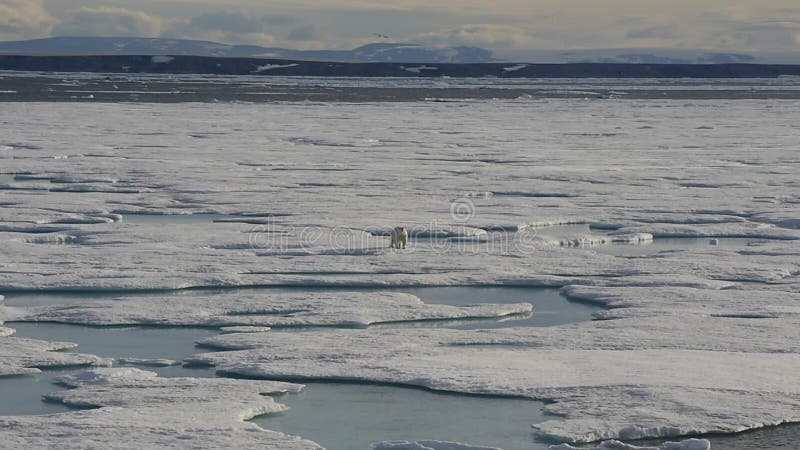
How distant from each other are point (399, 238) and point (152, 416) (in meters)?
4.70

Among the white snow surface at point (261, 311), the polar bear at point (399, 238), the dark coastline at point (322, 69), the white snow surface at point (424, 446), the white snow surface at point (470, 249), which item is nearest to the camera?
the white snow surface at point (424, 446)

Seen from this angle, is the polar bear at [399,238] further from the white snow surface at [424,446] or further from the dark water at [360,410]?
the white snow surface at [424,446]

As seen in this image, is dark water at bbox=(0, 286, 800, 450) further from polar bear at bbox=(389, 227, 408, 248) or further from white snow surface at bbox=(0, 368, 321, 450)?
polar bear at bbox=(389, 227, 408, 248)

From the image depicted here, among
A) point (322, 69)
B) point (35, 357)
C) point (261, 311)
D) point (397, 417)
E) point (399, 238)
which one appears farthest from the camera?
point (322, 69)

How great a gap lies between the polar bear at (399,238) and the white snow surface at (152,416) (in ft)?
13.2

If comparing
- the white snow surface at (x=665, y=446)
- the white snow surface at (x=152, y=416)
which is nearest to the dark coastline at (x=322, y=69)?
the white snow surface at (x=152, y=416)

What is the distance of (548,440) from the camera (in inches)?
195

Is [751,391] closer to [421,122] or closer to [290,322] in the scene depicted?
[290,322]

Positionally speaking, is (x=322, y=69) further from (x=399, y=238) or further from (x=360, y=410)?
(x=360, y=410)

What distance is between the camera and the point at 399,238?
9.69 m

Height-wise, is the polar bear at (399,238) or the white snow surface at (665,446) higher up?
the polar bear at (399,238)

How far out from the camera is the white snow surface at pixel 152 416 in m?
4.79

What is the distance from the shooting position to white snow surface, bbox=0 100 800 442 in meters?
5.86

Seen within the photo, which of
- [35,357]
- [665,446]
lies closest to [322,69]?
[35,357]
